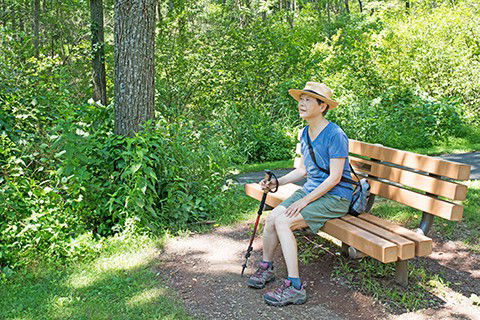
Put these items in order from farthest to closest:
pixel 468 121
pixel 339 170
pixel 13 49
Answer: pixel 468 121 < pixel 13 49 < pixel 339 170

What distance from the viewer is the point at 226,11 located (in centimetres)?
1869

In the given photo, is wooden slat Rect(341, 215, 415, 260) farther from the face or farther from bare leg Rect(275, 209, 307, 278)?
the face

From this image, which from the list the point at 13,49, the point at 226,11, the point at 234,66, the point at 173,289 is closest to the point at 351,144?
the point at 173,289

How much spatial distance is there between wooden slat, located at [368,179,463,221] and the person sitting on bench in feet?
1.70

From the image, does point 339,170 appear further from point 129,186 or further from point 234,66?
point 234,66

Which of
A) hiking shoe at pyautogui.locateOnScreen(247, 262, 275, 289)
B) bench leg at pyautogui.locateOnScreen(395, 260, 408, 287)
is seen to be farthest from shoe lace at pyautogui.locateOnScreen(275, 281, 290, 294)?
bench leg at pyautogui.locateOnScreen(395, 260, 408, 287)

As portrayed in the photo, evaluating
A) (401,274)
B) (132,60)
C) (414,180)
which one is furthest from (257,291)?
(132,60)

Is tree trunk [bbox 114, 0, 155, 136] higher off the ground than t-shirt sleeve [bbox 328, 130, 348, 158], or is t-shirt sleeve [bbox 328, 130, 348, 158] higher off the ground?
tree trunk [bbox 114, 0, 155, 136]

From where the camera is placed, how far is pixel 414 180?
4090 millimetres

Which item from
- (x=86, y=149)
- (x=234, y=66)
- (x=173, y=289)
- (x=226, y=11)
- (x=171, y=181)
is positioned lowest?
(x=173, y=289)

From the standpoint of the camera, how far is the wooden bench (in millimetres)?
3464

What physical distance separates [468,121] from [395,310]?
9268mm

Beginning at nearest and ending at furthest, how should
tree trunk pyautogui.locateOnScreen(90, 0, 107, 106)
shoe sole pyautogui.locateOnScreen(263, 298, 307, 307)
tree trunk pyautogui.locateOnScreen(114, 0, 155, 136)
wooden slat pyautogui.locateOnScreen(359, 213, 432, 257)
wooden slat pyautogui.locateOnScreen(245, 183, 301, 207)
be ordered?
wooden slat pyautogui.locateOnScreen(359, 213, 432, 257) → shoe sole pyautogui.locateOnScreen(263, 298, 307, 307) → wooden slat pyautogui.locateOnScreen(245, 183, 301, 207) → tree trunk pyautogui.locateOnScreen(114, 0, 155, 136) → tree trunk pyautogui.locateOnScreen(90, 0, 107, 106)

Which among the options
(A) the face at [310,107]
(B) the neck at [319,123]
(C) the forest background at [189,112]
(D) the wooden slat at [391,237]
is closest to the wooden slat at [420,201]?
(D) the wooden slat at [391,237]
